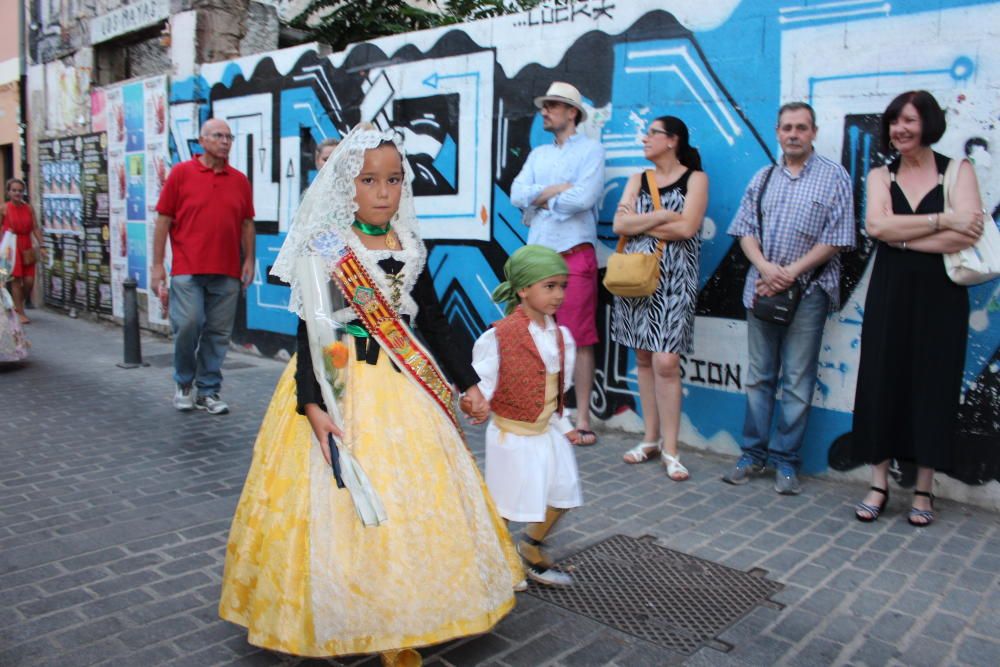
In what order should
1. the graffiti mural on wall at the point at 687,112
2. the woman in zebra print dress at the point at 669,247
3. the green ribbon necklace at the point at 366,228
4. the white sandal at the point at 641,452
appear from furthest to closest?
the white sandal at the point at 641,452 < the woman in zebra print dress at the point at 669,247 < the graffiti mural on wall at the point at 687,112 < the green ribbon necklace at the point at 366,228

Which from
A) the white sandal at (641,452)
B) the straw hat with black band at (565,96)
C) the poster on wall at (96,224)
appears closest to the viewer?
the white sandal at (641,452)

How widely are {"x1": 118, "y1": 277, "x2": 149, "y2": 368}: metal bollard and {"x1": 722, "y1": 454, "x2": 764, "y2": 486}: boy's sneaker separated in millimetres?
6159

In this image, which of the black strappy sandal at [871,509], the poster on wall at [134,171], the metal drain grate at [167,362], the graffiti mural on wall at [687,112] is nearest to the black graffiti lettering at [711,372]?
the graffiti mural on wall at [687,112]

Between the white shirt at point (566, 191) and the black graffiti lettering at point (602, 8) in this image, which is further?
the black graffiti lettering at point (602, 8)

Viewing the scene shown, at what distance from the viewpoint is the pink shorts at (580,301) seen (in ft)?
19.1

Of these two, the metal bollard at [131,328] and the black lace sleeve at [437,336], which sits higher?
the black lace sleeve at [437,336]

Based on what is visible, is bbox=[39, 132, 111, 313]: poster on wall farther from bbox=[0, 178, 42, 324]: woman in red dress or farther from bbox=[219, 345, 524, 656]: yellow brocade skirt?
bbox=[219, 345, 524, 656]: yellow brocade skirt

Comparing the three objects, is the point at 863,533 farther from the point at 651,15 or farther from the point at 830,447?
the point at 651,15

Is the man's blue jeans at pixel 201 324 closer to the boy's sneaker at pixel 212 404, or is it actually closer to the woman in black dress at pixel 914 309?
the boy's sneaker at pixel 212 404

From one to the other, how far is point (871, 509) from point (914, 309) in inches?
41.6

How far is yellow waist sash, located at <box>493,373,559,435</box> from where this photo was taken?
347cm

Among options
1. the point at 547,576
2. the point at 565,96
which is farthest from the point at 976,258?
the point at 565,96

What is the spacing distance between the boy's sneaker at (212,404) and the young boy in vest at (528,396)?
383 centimetres

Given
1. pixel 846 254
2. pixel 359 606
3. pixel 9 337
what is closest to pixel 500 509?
pixel 359 606
